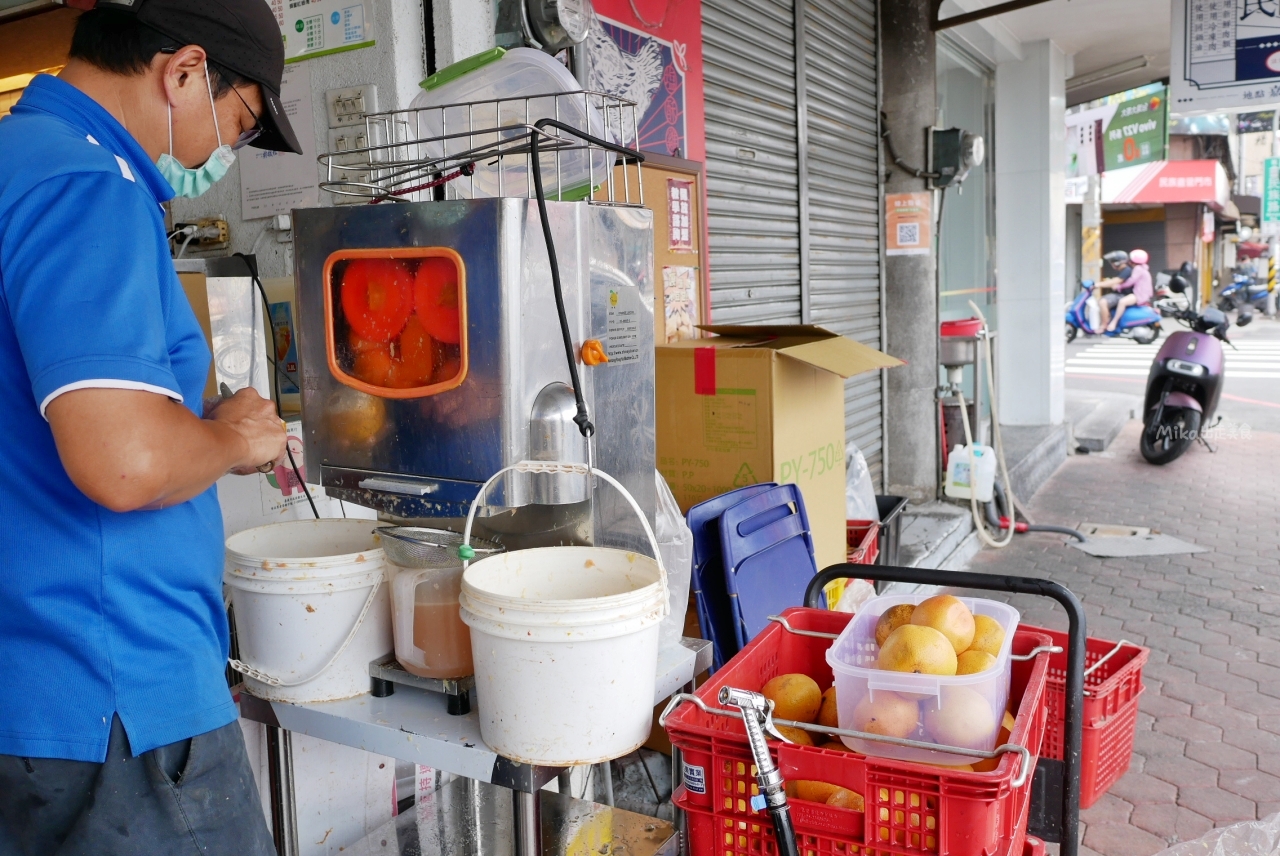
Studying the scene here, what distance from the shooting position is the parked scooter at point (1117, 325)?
76.0 ft

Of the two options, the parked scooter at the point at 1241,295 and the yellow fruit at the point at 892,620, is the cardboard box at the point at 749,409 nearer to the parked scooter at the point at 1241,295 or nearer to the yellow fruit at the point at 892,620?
the yellow fruit at the point at 892,620

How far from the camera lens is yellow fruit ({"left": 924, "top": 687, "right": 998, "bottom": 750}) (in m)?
1.63

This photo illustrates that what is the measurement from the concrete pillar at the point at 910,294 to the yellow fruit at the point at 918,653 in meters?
5.30

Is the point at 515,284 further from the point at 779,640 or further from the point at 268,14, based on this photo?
the point at 779,640

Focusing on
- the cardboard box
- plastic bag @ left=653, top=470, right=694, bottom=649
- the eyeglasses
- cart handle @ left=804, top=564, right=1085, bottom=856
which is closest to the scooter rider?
the cardboard box

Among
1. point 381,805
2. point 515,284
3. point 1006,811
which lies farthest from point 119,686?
point 381,805

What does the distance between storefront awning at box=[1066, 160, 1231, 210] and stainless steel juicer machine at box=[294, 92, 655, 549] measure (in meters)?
29.7

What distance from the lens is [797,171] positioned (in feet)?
18.0

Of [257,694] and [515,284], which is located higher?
[515,284]

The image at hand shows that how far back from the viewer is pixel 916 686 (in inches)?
65.6

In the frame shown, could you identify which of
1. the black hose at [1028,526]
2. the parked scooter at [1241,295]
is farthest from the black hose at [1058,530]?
the parked scooter at [1241,295]

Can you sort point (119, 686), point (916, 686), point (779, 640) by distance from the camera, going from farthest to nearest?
point (779, 640) < point (916, 686) < point (119, 686)

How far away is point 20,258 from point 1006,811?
160cm

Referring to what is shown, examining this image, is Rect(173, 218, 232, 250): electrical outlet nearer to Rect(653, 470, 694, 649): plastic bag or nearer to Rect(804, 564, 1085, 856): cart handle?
Rect(653, 470, 694, 649): plastic bag
